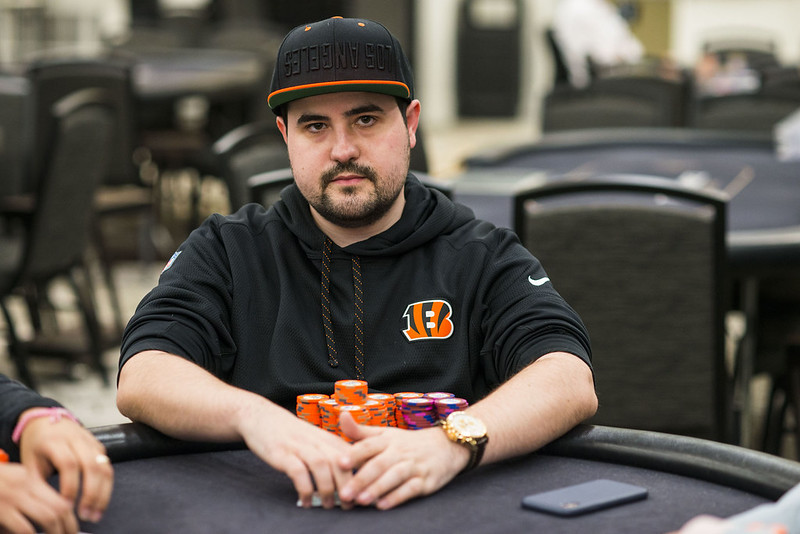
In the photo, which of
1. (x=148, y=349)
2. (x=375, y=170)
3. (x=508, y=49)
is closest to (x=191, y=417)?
(x=148, y=349)

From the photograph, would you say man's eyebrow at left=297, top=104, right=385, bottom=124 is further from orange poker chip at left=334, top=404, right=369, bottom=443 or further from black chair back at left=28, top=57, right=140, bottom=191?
black chair back at left=28, top=57, right=140, bottom=191

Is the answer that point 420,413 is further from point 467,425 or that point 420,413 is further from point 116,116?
point 116,116

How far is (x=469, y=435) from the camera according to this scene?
1252 millimetres

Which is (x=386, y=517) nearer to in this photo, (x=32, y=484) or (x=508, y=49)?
(x=32, y=484)

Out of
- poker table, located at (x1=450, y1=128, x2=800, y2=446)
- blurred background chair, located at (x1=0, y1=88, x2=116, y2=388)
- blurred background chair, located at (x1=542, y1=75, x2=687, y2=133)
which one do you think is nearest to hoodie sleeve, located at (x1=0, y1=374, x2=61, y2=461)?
poker table, located at (x1=450, y1=128, x2=800, y2=446)

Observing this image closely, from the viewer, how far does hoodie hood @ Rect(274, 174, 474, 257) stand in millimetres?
1663

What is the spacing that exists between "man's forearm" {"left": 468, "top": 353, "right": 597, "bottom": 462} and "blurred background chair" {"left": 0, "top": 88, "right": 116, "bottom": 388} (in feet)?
8.13

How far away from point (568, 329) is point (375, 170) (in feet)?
1.18

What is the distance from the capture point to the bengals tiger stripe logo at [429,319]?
1.62m

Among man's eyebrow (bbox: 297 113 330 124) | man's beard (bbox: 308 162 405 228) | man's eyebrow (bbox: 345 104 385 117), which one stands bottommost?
man's beard (bbox: 308 162 405 228)

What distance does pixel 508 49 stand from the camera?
1452 cm

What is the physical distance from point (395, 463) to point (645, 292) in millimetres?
1245

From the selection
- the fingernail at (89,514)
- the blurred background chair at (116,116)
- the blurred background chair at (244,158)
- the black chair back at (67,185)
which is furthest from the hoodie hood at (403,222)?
the blurred background chair at (116,116)

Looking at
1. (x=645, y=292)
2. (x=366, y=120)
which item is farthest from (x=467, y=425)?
(x=645, y=292)
